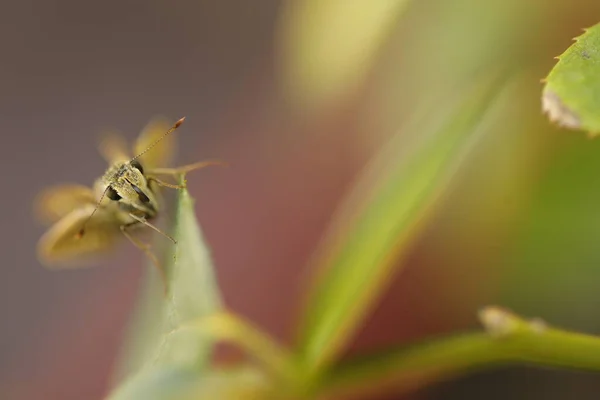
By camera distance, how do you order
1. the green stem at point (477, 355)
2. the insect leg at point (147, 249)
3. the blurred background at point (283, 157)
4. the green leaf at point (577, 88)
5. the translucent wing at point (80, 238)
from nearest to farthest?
the green leaf at point (577, 88)
the green stem at point (477, 355)
the insect leg at point (147, 249)
the translucent wing at point (80, 238)
the blurred background at point (283, 157)

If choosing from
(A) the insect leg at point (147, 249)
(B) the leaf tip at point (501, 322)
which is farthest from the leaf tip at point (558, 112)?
(A) the insect leg at point (147, 249)

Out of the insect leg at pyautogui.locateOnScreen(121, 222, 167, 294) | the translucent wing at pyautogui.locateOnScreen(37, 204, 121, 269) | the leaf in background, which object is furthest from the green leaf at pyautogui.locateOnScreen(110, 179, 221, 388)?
the leaf in background

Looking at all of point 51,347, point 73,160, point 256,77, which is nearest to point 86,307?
point 51,347

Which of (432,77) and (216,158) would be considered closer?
(432,77)

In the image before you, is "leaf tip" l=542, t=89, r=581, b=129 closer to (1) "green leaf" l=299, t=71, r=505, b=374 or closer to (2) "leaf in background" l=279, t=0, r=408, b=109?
(1) "green leaf" l=299, t=71, r=505, b=374

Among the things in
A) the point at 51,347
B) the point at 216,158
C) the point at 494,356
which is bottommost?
the point at 494,356

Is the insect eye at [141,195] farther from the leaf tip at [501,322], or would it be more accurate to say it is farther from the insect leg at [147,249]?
the leaf tip at [501,322]

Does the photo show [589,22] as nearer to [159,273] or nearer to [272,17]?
[159,273]
